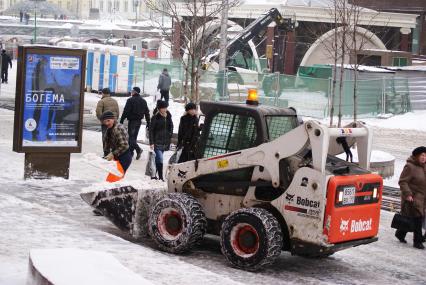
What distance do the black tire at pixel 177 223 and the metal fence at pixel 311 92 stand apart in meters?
22.7

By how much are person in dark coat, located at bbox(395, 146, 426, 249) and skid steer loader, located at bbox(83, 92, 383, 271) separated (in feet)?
6.31

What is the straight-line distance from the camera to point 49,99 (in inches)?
615

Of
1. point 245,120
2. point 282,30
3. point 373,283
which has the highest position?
point 282,30

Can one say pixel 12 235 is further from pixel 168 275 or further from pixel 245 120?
pixel 245 120

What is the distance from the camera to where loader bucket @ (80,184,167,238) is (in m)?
11.7

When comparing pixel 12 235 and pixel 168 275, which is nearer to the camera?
pixel 168 275

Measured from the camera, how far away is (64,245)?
10359 millimetres

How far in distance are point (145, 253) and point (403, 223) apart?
4.27 metres

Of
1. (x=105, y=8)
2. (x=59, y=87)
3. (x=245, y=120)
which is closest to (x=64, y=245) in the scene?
(x=245, y=120)

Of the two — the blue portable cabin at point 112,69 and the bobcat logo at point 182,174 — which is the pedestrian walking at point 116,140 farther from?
the blue portable cabin at point 112,69

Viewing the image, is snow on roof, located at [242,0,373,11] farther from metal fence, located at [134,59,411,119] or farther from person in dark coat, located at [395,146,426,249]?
person in dark coat, located at [395,146,426,249]

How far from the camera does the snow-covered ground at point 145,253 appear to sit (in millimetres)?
9723

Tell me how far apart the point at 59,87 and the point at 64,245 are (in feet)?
19.0

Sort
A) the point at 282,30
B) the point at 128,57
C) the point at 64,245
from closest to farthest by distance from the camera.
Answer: the point at 64,245 → the point at 128,57 → the point at 282,30
